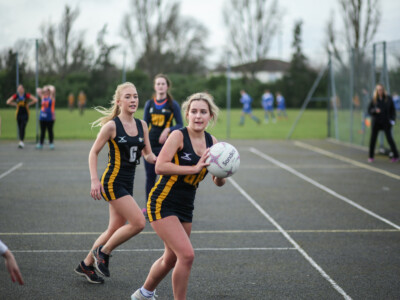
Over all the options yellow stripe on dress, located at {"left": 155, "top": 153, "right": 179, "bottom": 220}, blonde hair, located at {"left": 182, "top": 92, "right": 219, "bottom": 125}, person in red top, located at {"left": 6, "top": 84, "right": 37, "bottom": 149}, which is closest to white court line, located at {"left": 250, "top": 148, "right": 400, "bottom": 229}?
blonde hair, located at {"left": 182, "top": 92, "right": 219, "bottom": 125}

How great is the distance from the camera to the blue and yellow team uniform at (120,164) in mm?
5211

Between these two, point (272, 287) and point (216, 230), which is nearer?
point (272, 287)

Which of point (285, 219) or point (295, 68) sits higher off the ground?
point (295, 68)

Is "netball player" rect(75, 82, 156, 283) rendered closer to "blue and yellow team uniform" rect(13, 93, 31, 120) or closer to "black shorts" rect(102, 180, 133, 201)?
"black shorts" rect(102, 180, 133, 201)

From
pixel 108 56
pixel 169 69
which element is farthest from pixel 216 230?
pixel 169 69

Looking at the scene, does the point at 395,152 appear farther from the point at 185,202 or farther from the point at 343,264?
the point at 185,202

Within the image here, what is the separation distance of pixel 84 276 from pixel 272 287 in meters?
1.88

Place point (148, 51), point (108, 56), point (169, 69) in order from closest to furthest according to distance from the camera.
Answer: point (108, 56)
point (148, 51)
point (169, 69)

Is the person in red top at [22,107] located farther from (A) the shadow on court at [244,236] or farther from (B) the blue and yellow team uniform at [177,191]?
(B) the blue and yellow team uniform at [177,191]

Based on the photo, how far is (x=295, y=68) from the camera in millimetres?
56438

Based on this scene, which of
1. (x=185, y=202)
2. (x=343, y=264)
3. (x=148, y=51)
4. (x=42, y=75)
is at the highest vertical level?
(x=148, y=51)

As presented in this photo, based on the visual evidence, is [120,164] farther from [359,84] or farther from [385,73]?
[359,84]

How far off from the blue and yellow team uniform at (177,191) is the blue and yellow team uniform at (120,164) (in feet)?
3.08

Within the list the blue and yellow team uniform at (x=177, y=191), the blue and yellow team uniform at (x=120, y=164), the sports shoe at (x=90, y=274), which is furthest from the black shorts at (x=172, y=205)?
the sports shoe at (x=90, y=274)
